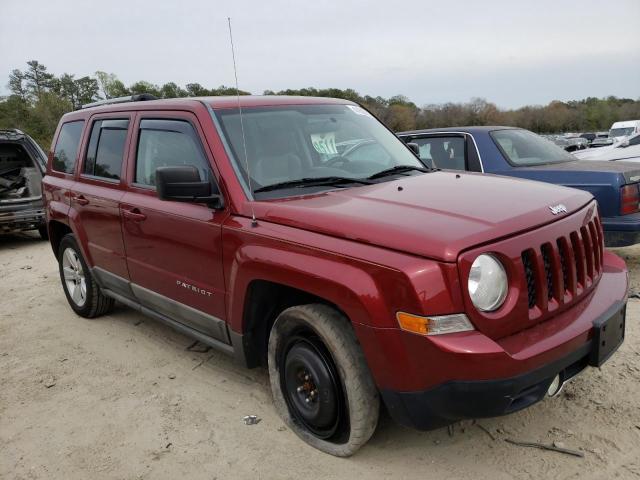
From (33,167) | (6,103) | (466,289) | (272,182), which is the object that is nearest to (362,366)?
(466,289)

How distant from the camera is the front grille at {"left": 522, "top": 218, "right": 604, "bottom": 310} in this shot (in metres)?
2.31

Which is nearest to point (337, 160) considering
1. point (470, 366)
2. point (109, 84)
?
point (470, 366)

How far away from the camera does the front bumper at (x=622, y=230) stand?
4797 mm

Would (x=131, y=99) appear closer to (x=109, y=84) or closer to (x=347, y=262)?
(x=347, y=262)

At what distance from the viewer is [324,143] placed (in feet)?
11.5

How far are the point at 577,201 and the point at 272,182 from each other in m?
1.69

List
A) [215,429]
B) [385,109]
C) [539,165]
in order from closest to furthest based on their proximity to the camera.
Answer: [215,429], [539,165], [385,109]

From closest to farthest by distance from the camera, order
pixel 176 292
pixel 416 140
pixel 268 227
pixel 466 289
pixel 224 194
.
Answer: pixel 466 289, pixel 268 227, pixel 224 194, pixel 176 292, pixel 416 140

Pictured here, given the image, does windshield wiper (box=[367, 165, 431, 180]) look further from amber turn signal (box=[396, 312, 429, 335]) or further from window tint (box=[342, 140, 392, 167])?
amber turn signal (box=[396, 312, 429, 335])

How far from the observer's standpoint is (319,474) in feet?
8.61

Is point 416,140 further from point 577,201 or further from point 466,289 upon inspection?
point 466,289

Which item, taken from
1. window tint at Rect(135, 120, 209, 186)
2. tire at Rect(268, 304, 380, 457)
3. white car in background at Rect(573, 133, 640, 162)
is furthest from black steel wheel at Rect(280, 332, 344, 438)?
white car in background at Rect(573, 133, 640, 162)

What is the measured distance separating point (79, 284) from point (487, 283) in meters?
4.27

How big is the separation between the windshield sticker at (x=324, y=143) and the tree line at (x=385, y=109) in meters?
5.11
